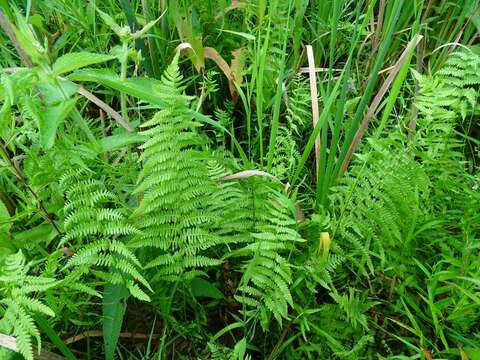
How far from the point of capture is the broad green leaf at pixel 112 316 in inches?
47.5

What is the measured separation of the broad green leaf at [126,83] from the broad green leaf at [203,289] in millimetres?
485

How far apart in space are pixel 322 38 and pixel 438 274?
1068 millimetres

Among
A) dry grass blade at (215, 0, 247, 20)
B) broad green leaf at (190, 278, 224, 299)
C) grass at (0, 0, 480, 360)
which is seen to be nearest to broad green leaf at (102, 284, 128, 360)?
grass at (0, 0, 480, 360)

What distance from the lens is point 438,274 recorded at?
1265mm

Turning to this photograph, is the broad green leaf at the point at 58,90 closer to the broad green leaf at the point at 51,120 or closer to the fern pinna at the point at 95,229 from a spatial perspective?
the broad green leaf at the point at 51,120

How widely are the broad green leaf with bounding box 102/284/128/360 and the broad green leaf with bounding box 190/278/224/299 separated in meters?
0.19

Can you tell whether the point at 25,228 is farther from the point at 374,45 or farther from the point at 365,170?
the point at 374,45


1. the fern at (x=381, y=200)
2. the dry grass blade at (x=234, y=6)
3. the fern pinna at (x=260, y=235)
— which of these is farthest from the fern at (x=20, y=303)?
the dry grass blade at (x=234, y=6)

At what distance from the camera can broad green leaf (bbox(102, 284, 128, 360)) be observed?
121 centimetres

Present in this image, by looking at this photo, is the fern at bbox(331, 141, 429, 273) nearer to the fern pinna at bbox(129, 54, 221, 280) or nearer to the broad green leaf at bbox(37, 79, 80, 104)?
the fern pinna at bbox(129, 54, 221, 280)

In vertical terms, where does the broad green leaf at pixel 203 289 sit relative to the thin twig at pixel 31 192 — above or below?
below

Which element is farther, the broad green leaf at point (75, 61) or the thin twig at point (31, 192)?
the thin twig at point (31, 192)

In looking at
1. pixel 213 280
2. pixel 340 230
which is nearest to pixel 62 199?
pixel 213 280

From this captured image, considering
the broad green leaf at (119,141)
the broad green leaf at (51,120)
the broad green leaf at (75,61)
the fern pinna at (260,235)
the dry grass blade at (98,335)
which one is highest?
the broad green leaf at (75,61)
